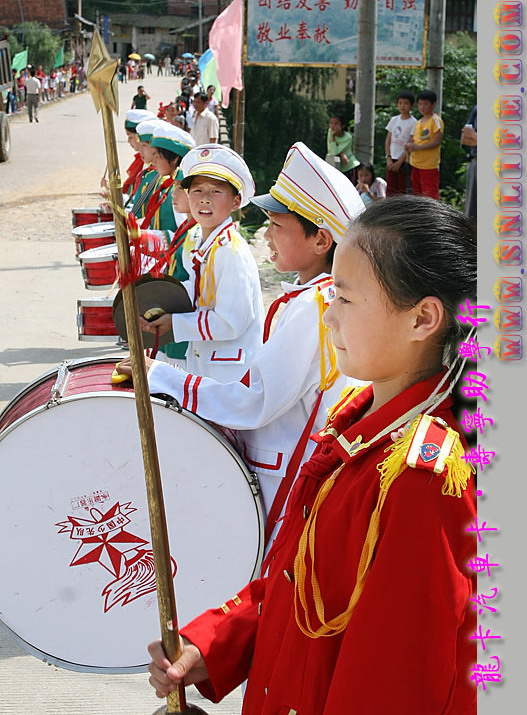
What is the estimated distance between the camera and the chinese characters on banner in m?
10.2

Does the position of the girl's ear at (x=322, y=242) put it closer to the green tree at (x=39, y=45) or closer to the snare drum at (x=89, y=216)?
the snare drum at (x=89, y=216)

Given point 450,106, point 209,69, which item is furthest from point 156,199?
point 450,106

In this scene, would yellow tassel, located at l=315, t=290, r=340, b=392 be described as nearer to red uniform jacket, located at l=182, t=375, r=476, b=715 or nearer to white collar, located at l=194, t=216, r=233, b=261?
red uniform jacket, located at l=182, t=375, r=476, b=715

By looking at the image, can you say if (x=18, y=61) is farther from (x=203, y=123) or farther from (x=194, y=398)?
(x=194, y=398)

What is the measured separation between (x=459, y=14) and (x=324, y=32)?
28121 millimetres

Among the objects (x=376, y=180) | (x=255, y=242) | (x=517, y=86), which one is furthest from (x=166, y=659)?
(x=255, y=242)

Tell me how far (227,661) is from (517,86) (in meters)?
1.10

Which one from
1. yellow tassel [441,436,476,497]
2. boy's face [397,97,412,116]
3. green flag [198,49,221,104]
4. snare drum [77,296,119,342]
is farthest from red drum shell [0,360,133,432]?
green flag [198,49,221,104]

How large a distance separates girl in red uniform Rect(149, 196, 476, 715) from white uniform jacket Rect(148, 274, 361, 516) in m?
0.68

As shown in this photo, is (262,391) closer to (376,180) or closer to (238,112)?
(376,180)

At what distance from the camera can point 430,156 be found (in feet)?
34.5

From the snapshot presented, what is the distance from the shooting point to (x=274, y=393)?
2.29 metres

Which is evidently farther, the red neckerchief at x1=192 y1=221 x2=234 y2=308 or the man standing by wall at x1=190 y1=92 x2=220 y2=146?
the man standing by wall at x1=190 y1=92 x2=220 y2=146

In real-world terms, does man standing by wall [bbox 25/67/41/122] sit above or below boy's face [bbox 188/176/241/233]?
above
